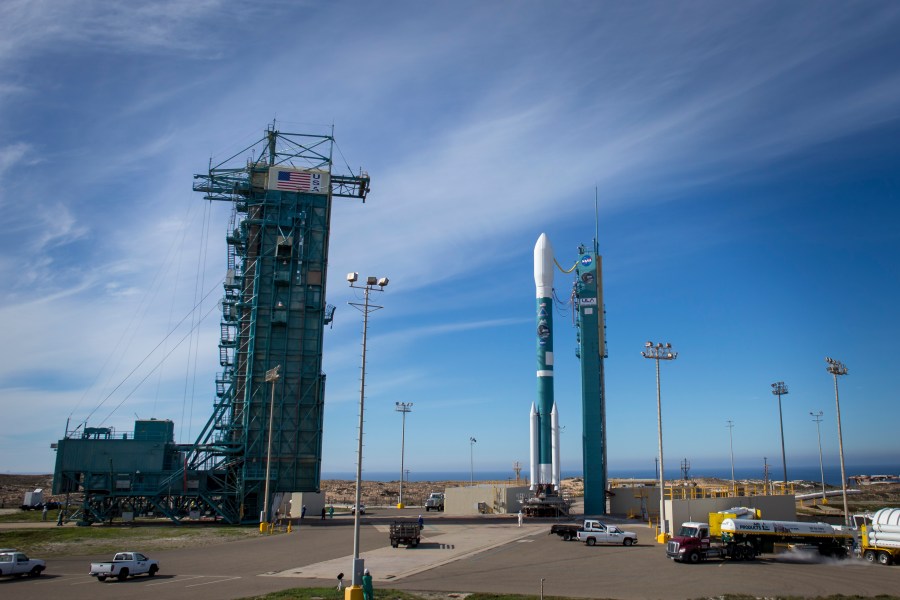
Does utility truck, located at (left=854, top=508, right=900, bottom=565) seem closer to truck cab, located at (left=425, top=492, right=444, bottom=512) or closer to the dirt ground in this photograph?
the dirt ground

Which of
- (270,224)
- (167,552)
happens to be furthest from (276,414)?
(167,552)

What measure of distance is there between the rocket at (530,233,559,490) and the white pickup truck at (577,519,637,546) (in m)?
24.2

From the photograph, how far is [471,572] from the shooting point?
3406cm

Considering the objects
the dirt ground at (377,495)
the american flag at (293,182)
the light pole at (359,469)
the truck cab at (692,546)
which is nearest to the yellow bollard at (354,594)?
the light pole at (359,469)

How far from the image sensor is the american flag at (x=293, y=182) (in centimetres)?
6938

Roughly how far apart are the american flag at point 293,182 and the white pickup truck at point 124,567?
43.2m

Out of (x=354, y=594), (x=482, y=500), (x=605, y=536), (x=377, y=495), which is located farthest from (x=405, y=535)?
(x=377, y=495)

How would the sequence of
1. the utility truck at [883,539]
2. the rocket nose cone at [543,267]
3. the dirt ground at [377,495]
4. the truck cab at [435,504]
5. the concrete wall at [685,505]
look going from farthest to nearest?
the dirt ground at [377,495] < the truck cab at [435,504] < the rocket nose cone at [543,267] < the concrete wall at [685,505] < the utility truck at [883,539]

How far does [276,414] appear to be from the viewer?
2579 inches

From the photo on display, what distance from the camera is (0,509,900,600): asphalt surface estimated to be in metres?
28.8

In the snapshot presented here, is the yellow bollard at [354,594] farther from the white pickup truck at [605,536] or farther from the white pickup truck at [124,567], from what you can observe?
the white pickup truck at [605,536]

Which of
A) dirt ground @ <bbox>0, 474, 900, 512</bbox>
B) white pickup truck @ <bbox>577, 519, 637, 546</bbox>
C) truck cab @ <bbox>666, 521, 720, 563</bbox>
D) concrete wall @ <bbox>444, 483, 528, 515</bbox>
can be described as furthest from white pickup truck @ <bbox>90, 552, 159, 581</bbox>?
dirt ground @ <bbox>0, 474, 900, 512</bbox>

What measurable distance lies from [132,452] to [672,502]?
150ft

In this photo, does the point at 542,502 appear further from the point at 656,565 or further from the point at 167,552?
the point at 167,552
